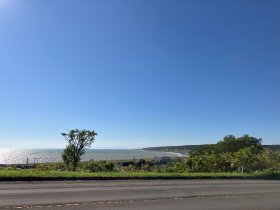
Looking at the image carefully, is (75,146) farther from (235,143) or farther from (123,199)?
(235,143)

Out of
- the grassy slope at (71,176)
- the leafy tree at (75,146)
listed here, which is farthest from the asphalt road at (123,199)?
the leafy tree at (75,146)

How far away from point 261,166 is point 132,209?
28.6 metres

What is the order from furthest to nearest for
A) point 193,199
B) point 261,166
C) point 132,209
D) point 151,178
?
point 261,166
point 151,178
point 193,199
point 132,209

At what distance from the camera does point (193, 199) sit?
45.1 ft

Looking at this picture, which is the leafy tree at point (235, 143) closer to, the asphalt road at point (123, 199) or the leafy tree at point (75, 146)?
the leafy tree at point (75, 146)

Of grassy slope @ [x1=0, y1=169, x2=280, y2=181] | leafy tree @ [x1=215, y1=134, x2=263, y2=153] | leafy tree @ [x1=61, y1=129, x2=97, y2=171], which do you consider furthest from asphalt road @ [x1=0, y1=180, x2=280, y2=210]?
leafy tree @ [x1=215, y1=134, x2=263, y2=153]

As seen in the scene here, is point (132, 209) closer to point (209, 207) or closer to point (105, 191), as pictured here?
point (209, 207)

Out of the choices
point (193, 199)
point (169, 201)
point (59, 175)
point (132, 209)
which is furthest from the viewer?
point (59, 175)

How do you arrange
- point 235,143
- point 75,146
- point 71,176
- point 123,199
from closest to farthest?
1. point 123,199
2. point 71,176
3. point 75,146
4. point 235,143

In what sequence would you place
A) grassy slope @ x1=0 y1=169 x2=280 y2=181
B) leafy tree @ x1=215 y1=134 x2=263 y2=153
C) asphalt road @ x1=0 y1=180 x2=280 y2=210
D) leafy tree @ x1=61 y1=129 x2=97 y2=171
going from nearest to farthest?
asphalt road @ x1=0 y1=180 x2=280 y2=210
grassy slope @ x1=0 y1=169 x2=280 y2=181
leafy tree @ x1=61 y1=129 x2=97 y2=171
leafy tree @ x1=215 y1=134 x2=263 y2=153

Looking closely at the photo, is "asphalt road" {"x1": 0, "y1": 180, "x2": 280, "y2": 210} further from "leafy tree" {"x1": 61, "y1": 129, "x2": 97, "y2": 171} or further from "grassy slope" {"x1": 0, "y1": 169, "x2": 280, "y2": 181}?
"leafy tree" {"x1": 61, "y1": 129, "x2": 97, "y2": 171}

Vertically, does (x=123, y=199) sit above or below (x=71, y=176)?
below

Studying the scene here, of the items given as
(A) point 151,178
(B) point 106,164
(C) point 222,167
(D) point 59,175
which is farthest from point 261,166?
(D) point 59,175

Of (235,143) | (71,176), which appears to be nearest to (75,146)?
(71,176)
